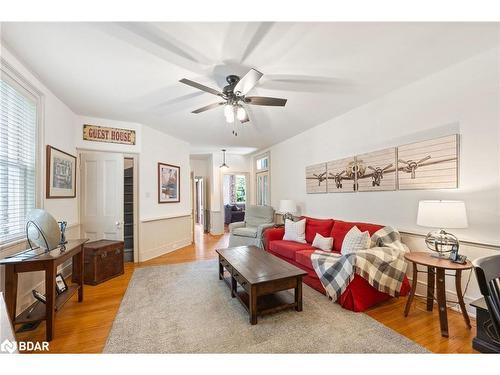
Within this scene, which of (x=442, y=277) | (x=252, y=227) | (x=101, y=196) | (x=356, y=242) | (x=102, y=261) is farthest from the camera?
(x=252, y=227)

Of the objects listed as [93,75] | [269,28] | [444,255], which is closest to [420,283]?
[444,255]

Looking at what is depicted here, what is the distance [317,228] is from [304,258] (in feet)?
2.66

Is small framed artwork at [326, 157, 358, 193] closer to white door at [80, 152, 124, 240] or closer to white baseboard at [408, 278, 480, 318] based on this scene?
white baseboard at [408, 278, 480, 318]

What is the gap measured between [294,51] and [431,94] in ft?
5.59

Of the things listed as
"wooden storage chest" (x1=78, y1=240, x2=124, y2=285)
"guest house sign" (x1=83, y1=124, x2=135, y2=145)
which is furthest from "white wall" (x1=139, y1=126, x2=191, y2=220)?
"wooden storage chest" (x1=78, y1=240, x2=124, y2=285)

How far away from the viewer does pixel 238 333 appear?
194 centimetres

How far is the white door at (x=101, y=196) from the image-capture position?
373cm

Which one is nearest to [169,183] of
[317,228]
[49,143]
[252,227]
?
[252,227]

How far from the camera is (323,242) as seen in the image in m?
3.27

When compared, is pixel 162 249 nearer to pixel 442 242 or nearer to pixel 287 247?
pixel 287 247

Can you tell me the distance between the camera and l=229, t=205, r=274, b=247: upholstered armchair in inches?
179

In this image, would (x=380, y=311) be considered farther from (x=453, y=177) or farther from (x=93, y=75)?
(x=93, y=75)

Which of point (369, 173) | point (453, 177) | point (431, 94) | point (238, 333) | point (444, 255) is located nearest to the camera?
point (238, 333)

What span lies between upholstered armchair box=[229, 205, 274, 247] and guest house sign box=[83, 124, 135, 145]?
2.72 metres
